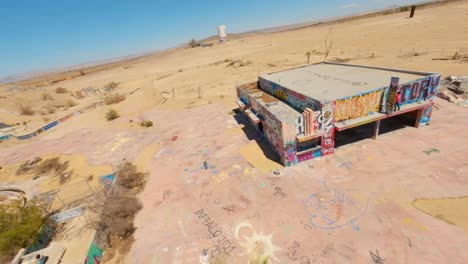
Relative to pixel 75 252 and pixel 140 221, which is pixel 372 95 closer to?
pixel 140 221

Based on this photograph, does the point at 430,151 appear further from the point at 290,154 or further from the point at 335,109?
the point at 290,154

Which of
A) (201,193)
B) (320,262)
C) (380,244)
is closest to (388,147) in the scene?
(380,244)

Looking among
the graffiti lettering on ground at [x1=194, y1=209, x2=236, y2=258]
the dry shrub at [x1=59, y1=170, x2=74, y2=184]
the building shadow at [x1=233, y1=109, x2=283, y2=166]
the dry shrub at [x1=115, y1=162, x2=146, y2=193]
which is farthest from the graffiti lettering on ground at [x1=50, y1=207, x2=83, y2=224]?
the building shadow at [x1=233, y1=109, x2=283, y2=166]

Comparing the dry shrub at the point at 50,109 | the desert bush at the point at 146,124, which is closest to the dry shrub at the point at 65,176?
the desert bush at the point at 146,124

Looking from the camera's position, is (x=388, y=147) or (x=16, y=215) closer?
(x=16, y=215)

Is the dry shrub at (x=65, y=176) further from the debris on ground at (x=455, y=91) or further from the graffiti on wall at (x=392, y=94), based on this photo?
the debris on ground at (x=455, y=91)

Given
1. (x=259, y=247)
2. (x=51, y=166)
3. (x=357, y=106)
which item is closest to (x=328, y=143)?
(x=357, y=106)
